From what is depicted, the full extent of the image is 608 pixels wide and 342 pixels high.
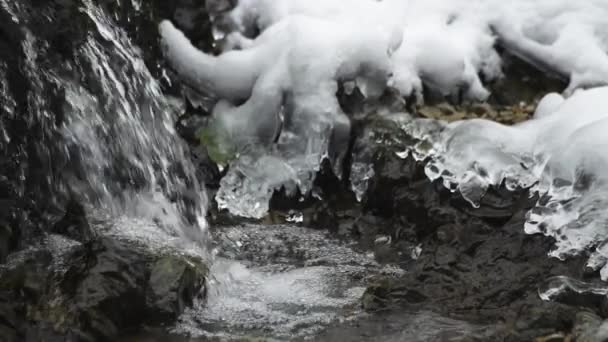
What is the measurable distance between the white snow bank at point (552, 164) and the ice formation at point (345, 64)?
0.05 feet

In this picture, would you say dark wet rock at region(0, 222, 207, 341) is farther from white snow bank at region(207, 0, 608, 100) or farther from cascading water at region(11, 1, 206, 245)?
white snow bank at region(207, 0, 608, 100)

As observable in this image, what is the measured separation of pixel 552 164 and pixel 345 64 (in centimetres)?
138

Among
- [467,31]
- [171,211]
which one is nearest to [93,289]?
[171,211]

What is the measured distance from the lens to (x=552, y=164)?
4.31 metres

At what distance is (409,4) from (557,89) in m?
1.10

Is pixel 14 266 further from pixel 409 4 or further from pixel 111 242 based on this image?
pixel 409 4

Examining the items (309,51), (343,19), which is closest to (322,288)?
(309,51)

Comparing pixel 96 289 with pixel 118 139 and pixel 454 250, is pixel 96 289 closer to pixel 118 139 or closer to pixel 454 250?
pixel 118 139

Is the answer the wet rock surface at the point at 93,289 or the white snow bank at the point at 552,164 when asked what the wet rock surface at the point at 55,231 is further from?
the white snow bank at the point at 552,164

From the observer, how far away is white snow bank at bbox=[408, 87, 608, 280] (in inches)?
156

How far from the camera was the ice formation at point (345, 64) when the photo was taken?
15.6ft

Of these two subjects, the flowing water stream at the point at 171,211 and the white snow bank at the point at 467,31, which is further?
the white snow bank at the point at 467,31

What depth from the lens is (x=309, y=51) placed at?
16.3ft

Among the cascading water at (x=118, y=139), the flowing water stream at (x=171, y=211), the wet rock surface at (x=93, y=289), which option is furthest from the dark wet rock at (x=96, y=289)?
the cascading water at (x=118, y=139)
